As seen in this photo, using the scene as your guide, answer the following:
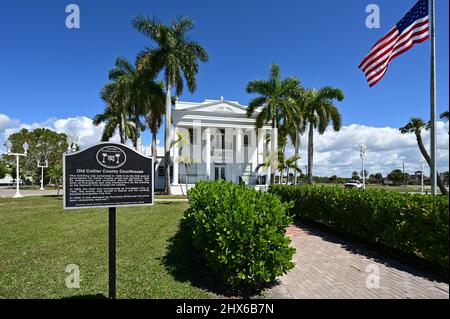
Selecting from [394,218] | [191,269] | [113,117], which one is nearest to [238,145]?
[113,117]

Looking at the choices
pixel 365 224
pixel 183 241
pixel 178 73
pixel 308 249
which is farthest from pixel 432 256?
pixel 178 73

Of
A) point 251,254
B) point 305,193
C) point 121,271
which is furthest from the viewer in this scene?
point 305,193

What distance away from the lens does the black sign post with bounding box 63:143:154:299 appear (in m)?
3.47

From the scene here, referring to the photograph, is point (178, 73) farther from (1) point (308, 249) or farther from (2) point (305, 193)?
(1) point (308, 249)

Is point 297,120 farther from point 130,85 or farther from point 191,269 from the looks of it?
point 191,269

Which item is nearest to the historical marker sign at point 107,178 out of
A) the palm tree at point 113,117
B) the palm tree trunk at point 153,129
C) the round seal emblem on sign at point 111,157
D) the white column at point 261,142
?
the round seal emblem on sign at point 111,157

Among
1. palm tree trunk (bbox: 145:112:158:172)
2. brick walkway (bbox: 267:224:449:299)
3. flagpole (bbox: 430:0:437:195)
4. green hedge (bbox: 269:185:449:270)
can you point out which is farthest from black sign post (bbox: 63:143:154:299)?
palm tree trunk (bbox: 145:112:158:172)

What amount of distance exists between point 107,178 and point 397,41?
25.5ft

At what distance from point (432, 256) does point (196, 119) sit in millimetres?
26071

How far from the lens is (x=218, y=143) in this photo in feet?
106

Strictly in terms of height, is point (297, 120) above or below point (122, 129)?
below

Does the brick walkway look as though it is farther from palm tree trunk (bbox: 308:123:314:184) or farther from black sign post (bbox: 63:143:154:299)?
palm tree trunk (bbox: 308:123:314:184)

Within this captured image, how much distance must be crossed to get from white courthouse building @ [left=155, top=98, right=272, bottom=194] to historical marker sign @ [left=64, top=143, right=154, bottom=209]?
2176 centimetres

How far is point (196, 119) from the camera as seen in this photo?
28.6 metres
